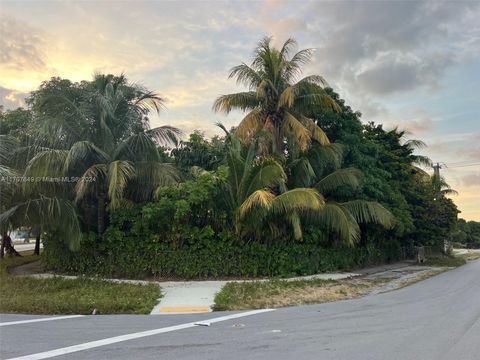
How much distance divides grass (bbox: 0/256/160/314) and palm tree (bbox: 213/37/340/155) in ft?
26.9

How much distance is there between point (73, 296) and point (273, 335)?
596 centimetres

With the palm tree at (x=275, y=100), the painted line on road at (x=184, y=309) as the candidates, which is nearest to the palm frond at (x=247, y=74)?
the palm tree at (x=275, y=100)

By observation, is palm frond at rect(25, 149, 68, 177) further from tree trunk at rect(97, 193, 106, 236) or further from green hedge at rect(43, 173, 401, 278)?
green hedge at rect(43, 173, 401, 278)

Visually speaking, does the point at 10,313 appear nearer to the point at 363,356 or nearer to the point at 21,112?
the point at 363,356

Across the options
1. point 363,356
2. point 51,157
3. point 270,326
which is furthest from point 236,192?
point 363,356

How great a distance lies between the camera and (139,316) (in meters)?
9.76

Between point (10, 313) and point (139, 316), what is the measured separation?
299cm

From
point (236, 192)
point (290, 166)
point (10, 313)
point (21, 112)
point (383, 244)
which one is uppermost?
point (21, 112)

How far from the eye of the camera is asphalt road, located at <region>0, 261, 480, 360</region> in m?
6.37

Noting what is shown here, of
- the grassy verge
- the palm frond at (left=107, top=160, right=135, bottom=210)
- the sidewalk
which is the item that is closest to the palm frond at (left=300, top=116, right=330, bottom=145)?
the sidewalk

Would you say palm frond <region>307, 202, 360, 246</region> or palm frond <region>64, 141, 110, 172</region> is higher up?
palm frond <region>64, 141, 110, 172</region>

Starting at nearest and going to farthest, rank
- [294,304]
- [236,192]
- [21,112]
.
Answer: [294,304], [236,192], [21,112]

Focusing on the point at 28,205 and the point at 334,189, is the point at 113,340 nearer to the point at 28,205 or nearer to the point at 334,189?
the point at 28,205

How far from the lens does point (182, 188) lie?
14750 mm
